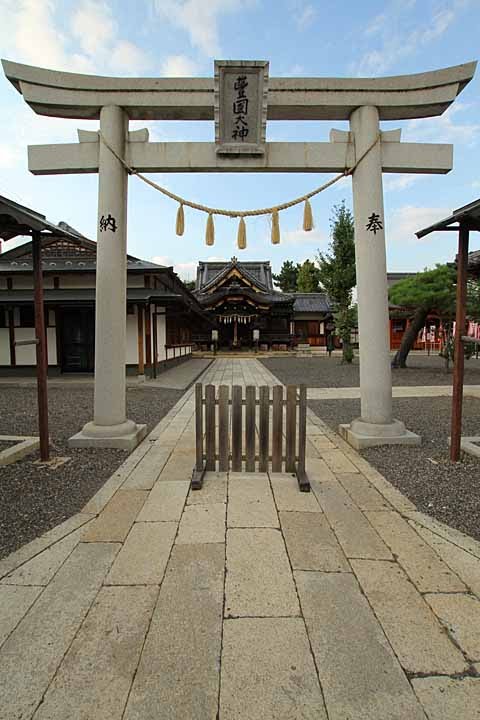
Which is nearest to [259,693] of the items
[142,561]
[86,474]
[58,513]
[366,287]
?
[142,561]

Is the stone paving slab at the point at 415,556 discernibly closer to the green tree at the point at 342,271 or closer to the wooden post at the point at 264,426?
the wooden post at the point at 264,426

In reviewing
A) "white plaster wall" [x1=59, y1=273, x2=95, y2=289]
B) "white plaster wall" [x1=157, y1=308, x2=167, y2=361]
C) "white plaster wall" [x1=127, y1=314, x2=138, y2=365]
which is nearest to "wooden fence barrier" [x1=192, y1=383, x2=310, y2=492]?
"white plaster wall" [x1=127, y1=314, x2=138, y2=365]

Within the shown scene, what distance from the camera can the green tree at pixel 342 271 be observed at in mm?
17125

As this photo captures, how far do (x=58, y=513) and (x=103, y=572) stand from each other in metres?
1.10

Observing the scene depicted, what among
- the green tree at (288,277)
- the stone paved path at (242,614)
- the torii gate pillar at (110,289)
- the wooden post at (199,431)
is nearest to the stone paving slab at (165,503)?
the stone paved path at (242,614)

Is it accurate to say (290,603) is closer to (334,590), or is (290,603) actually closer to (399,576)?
(334,590)

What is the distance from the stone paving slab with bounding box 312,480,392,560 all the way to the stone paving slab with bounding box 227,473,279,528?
1.61 feet

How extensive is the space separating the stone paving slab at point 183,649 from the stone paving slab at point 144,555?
0.35 feet

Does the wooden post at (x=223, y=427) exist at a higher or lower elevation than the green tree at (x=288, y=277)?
lower

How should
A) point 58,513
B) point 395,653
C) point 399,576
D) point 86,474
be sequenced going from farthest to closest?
1. point 86,474
2. point 58,513
3. point 399,576
4. point 395,653

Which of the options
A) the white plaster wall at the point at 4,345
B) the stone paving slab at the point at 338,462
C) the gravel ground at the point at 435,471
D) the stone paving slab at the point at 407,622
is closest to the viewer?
the stone paving slab at the point at 407,622

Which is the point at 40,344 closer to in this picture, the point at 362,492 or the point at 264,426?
the point at 264,426

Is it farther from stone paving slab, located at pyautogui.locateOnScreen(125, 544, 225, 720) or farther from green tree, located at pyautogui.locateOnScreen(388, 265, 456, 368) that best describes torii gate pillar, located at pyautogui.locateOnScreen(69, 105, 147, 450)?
green tree, located at pyautogui.locateOnScreen(388, 265, 456, 368)

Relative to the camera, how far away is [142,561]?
8.30 ft
